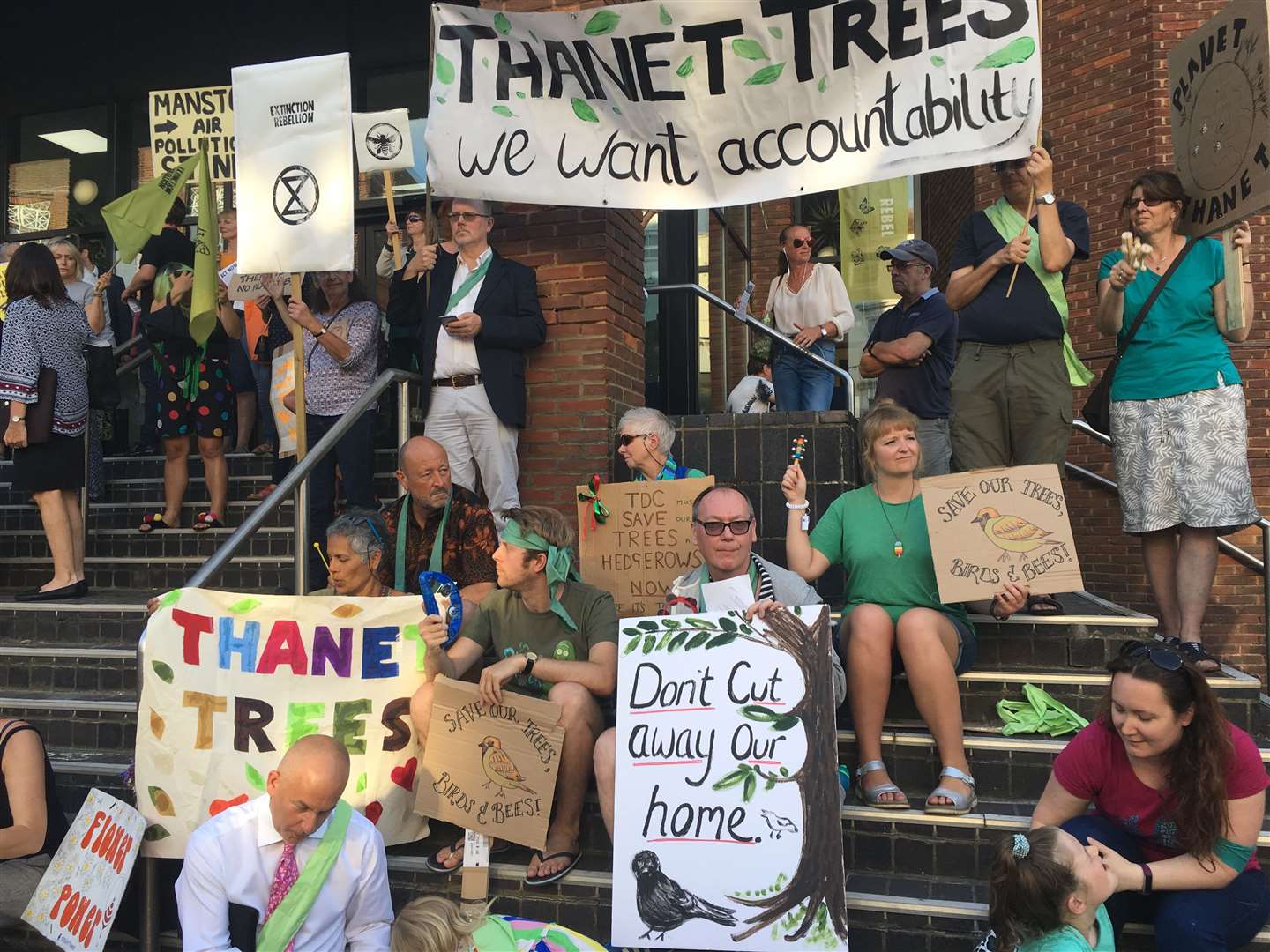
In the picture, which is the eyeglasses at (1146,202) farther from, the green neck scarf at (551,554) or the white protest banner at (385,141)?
the white protest banner at (385,141)

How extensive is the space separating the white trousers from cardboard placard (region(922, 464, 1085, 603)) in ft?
8.35

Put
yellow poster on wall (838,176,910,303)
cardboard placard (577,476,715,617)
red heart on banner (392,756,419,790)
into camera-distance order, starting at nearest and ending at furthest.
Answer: red heart on banner (392,756,419,790) → cardboard placard (577,476,715,617) → yellow poster on wall (838,176,910,303)

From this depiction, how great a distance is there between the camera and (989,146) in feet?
17.7

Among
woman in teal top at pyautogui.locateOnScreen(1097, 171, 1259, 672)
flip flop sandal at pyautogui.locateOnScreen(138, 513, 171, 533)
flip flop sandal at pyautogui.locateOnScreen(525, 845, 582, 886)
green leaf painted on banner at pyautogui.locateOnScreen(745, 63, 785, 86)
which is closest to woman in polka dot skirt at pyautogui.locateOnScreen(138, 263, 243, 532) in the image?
flip flop sandal at pyautogui.locateOnScreen(138, 513, 171, 533)

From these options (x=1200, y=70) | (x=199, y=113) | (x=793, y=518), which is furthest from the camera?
(x=199, y=113)

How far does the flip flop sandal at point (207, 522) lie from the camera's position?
6992 mm

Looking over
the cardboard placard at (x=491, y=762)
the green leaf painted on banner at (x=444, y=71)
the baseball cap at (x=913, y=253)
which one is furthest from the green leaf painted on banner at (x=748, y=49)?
the cardboard placard at (x=491, y=762)

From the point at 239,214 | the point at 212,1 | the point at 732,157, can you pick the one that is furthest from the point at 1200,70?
the point at 212,1

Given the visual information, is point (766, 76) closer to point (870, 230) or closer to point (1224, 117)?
point (1224, 117)

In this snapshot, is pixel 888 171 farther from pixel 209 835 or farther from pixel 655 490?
pixel 209 835

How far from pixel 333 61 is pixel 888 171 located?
111 inches

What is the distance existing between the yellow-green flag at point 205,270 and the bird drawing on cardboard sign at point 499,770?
137 inches

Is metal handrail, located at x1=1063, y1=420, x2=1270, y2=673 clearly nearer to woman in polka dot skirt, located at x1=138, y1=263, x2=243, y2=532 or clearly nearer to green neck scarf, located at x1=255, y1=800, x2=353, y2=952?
green neck scarf, located at x1=255, y1=800, x2=353, y2=952

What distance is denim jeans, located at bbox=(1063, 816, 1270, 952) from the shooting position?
3195 millimetres
